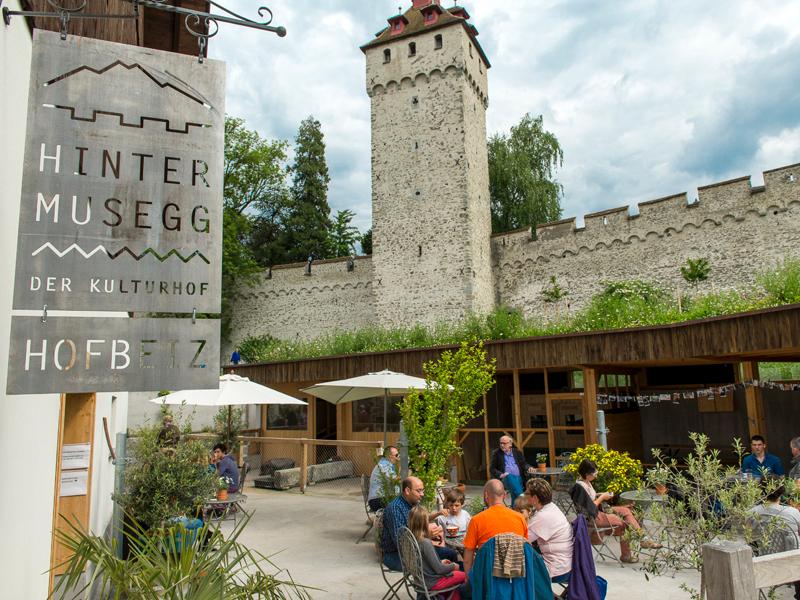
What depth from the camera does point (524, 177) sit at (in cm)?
2575

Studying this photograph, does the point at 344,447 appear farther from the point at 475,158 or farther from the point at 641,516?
the point at 475,158

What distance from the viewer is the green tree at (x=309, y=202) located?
30.7 m

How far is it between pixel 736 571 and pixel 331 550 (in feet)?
15.8

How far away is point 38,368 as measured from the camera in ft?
6.74

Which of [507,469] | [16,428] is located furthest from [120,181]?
[507,469]

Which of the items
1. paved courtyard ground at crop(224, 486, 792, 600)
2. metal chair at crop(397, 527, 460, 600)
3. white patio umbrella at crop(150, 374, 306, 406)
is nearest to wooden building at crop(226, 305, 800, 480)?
paved courtyard ground at crop(224, 486, 792, 600)

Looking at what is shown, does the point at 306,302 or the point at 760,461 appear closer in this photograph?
the point at 760,461

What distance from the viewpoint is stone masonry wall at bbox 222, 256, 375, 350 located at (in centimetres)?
2258

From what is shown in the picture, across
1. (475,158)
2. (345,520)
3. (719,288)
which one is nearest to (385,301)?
(475,158)

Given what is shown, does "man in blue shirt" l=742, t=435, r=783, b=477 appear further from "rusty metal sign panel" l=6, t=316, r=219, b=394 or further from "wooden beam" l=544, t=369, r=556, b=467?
"rusty metal sign panel" l=6, t=316, r=219, b=394

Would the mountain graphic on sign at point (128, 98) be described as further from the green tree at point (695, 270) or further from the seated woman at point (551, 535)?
the green tree at point (695, 270)

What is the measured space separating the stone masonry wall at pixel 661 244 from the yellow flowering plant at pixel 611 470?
10872 millimetres

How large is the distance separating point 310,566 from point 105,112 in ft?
16.2

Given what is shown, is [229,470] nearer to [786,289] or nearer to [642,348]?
[642,348]
